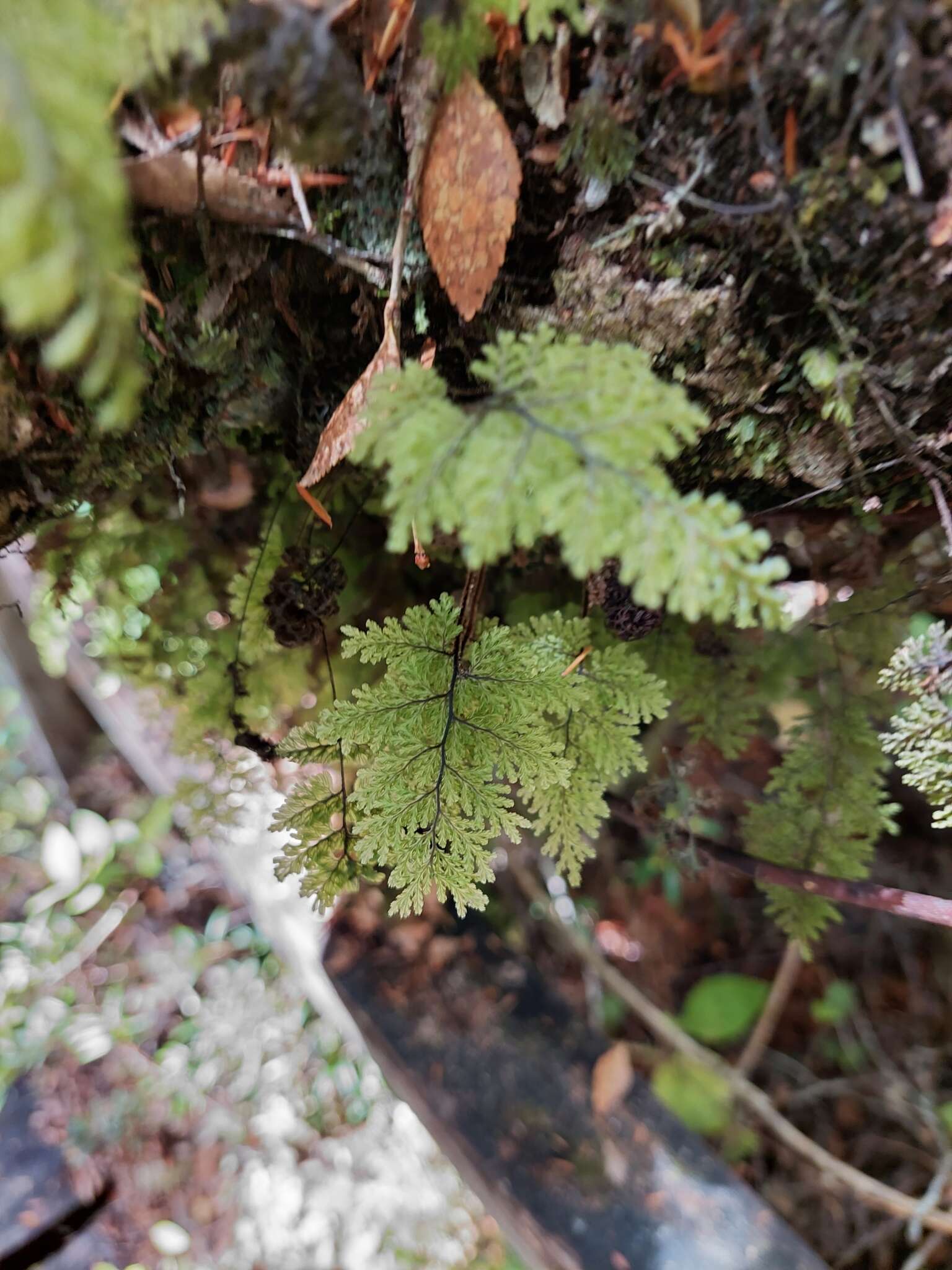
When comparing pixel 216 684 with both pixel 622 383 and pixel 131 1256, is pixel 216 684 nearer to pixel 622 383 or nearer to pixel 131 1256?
pixel 622 383

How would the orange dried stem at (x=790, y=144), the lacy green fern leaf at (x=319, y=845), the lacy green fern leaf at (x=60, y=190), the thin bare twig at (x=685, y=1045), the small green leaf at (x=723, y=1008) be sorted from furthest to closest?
the small green leaf at (x=723, y=1008)
the thin bare twig at (x=685, y=1045)
the lacy green fern leaf at (x=319, y=845)
the orange dried stem at (x=790, y=144)
the lacy green fern leaf at (x=60, y=190)

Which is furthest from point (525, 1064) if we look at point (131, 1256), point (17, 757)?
point (17, 757)

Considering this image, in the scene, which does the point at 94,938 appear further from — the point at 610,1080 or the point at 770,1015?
the point at 770,1015

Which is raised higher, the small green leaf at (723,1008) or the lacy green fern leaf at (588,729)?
the lacy green fern leaf at (588,729)

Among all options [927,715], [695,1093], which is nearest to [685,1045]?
[695,1093]

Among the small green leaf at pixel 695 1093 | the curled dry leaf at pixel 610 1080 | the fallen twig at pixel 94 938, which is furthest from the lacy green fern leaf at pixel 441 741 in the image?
the fallen twig at pixel 94 938

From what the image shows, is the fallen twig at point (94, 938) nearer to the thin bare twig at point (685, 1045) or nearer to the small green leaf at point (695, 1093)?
the thin bare twig at point (685, 1045)

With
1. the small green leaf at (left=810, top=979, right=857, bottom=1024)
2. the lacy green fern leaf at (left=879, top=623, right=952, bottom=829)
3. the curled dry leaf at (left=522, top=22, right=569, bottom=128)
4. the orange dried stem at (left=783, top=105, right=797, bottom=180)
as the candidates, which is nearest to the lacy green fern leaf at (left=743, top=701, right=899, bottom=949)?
the lacy green fern leaf at (left=879, top=623, right=952, bottom=829)
